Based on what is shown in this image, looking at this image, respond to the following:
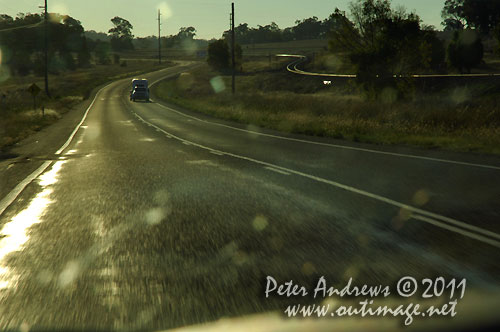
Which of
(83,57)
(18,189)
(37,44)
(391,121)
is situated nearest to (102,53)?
(83,57)

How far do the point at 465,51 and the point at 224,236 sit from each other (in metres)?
68.0

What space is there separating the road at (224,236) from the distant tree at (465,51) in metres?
60.3

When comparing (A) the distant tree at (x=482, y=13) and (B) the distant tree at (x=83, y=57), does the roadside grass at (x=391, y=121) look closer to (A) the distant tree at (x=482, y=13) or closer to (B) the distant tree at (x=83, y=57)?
(A) the distant tree at (x=482, y=13)

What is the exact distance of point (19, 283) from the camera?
160 inches

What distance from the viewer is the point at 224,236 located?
17.7 feet

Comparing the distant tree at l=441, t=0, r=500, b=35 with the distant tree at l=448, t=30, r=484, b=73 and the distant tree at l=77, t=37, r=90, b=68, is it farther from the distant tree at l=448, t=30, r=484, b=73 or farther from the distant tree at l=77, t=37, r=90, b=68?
the distant tree at l=77, t=37, r=90, b=68

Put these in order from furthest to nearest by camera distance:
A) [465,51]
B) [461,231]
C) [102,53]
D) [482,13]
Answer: [102,53] → [482,13] → [465,51] → [461,231]

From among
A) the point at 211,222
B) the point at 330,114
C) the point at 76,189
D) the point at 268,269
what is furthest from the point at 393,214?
the point at 330,114

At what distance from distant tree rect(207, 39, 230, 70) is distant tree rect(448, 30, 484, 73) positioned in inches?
2328

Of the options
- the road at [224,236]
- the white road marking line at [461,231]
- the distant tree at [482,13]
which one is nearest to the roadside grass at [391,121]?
the road at [224,236]

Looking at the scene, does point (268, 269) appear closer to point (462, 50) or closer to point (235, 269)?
point (235, 269)

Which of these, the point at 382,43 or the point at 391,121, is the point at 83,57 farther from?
the point at 391,121

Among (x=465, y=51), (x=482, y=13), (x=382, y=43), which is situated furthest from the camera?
(x=482, y=13)

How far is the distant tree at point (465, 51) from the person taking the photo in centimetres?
6575
